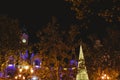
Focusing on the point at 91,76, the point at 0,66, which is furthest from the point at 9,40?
the point at 91,76

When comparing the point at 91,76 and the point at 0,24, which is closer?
the point at 0,24

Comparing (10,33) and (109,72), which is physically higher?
(10,33)

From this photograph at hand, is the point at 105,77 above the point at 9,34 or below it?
below

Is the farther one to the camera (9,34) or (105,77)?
(105,77)

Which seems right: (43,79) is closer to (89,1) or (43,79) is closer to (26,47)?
(26,47)

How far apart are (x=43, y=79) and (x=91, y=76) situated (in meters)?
5.05

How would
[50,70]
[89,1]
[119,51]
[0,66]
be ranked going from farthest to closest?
1. [119,51]
2. [50,70]
3. [0,66]
4. [89,1]

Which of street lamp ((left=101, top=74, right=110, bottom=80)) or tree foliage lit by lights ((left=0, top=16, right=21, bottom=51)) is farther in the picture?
street lamp ((left=101, top=74, right=110, bottom=80))

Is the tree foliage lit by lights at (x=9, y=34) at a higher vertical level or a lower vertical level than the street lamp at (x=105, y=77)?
higher

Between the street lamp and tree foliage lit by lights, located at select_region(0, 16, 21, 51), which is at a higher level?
tree foliage lit by lights, located at select_region(0, 16, 21, 51)

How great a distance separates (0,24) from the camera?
102 feet

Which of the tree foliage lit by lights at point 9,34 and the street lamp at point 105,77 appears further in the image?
the street lamp at point 105,77

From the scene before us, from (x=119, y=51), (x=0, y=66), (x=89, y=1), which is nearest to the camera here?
(x=89, y=1)

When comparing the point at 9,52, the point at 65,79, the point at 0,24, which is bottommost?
the point at 65,79
